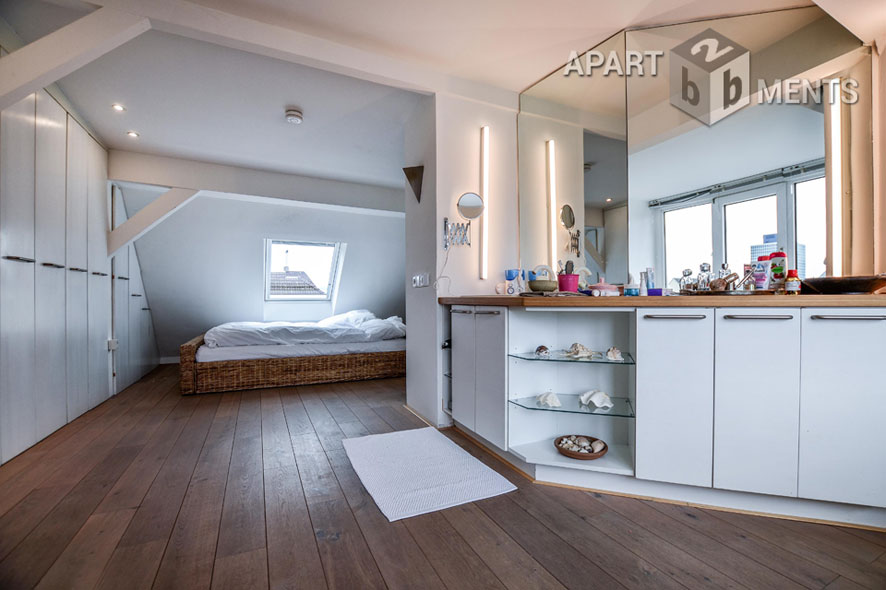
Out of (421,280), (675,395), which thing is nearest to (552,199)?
(421,280)

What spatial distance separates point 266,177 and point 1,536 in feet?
12.4

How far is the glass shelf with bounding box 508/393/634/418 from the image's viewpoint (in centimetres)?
193

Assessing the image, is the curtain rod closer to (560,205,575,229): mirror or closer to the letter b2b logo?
the letter b2b logo

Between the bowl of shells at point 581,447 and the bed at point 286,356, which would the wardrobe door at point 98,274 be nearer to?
the bed at point 286,356

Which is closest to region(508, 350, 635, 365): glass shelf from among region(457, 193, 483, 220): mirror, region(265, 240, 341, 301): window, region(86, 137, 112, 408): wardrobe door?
region(457, 193, 483, 220): mirror

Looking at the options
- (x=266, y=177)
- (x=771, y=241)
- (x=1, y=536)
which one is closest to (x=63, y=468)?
(x=1, y=536)

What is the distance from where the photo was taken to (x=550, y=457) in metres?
1.97

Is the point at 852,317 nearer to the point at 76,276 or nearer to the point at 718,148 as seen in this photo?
the point at 718,148

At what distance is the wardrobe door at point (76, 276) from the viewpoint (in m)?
2.99

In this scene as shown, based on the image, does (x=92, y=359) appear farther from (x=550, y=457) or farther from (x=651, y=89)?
(x=651, y=89)

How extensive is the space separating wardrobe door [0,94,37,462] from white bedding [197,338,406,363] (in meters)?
1.61

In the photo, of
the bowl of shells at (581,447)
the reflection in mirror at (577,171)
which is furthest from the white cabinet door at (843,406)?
the reflection in mirror at (577,171)

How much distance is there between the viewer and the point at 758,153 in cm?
219

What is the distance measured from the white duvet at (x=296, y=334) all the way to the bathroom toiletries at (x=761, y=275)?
12.3 ft
